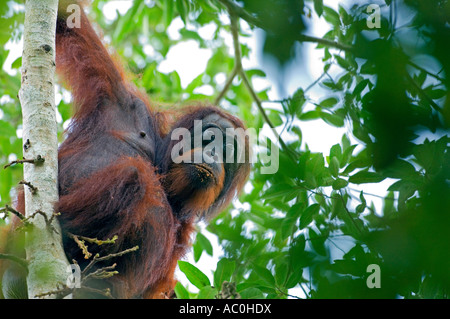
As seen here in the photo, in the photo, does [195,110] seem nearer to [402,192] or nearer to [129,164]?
[129,164]

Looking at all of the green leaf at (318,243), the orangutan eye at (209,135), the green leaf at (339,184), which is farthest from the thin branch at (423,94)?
the orangutan eye at (209,135)

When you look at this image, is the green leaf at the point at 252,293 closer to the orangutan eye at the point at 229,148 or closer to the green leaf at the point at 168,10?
the orangutan eye at the point at 229,148

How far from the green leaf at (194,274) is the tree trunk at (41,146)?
137 centimetres

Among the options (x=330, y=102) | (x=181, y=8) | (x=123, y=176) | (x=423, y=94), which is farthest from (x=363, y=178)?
(x=181, y=8)

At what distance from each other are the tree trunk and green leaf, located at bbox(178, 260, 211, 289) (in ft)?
4.48

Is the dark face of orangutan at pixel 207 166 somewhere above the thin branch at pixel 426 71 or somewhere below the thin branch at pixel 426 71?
above

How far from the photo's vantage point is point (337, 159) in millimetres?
3221

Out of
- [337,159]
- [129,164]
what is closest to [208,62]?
[129,164]

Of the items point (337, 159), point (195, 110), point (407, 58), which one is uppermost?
point (195, 110)

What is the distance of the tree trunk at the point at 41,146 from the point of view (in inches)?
97.3

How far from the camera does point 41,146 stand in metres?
2.89

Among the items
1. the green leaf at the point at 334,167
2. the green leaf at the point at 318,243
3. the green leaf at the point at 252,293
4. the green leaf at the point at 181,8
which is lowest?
the green leaf at the point at 252,293

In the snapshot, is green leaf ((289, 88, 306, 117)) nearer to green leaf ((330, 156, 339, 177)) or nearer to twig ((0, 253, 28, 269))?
green leaf ((330, 156, 339, 177))
